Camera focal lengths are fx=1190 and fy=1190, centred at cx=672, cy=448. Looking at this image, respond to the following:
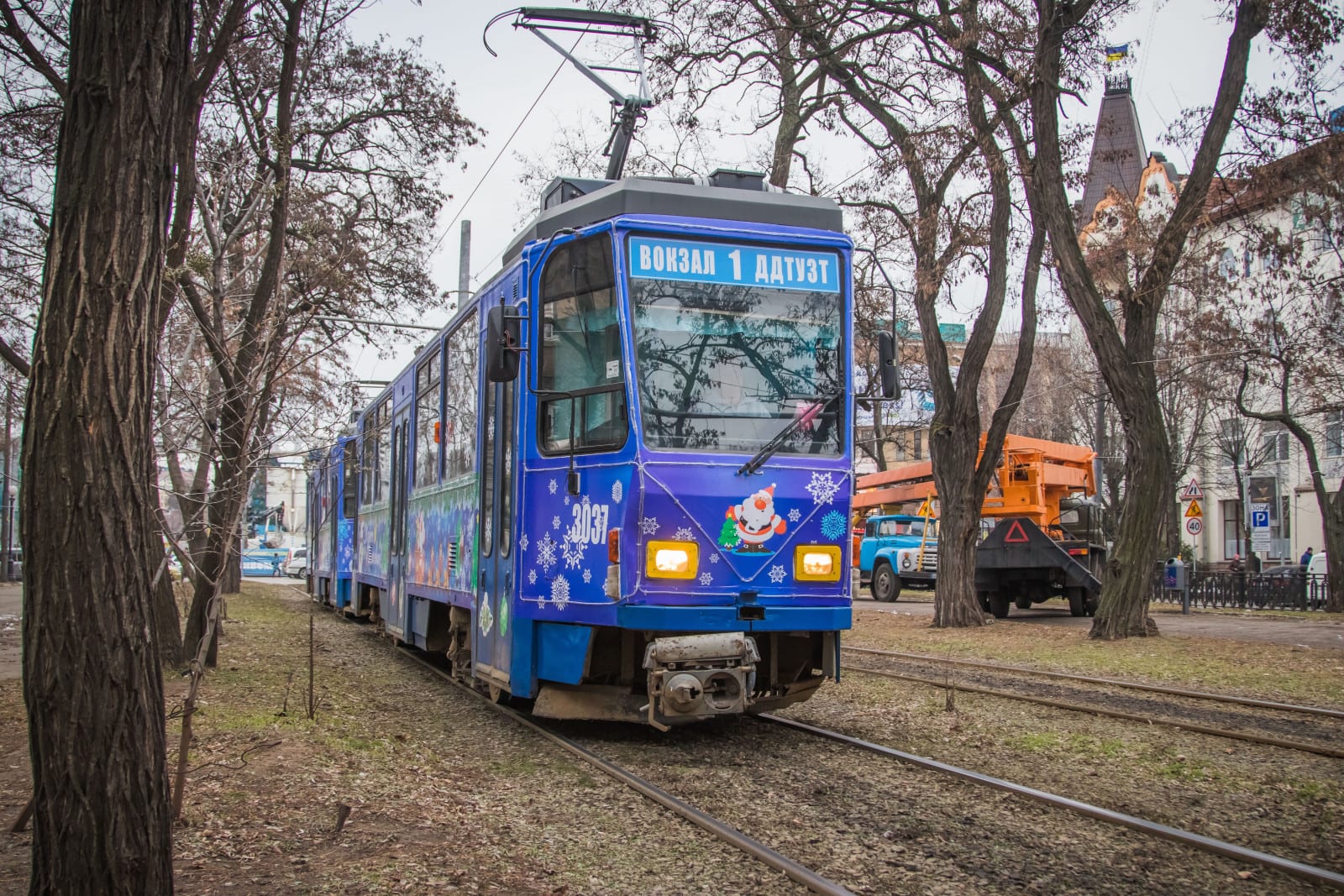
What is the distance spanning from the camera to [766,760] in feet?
25.5

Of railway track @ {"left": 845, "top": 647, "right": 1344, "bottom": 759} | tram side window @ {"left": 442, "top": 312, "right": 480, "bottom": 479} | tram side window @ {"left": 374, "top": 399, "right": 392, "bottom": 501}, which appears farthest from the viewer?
tram side window @ {"left": 374, "top": 399, "right": 392, "bottom": 501}

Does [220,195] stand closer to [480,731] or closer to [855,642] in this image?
[480,731]

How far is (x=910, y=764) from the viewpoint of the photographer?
24.6ft

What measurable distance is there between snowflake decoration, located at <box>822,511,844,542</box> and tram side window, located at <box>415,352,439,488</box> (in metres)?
4.78

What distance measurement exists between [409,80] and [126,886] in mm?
14271

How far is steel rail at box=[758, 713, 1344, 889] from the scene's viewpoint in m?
5.15

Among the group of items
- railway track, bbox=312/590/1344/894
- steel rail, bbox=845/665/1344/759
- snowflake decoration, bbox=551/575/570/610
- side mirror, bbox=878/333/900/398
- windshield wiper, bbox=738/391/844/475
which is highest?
side mirror, bbox=878/333/900/398

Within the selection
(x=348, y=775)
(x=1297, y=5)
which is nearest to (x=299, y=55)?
(x=348, y=775)

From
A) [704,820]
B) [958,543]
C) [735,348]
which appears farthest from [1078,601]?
[704,820]

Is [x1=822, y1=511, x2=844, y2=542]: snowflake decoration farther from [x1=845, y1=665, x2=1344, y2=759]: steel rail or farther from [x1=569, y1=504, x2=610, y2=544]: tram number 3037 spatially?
[x1=845, y1=665, x2=1344, y2=759]: steel rail

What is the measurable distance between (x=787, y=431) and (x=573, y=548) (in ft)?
5.36

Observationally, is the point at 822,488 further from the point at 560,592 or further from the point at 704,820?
the point at 704,820

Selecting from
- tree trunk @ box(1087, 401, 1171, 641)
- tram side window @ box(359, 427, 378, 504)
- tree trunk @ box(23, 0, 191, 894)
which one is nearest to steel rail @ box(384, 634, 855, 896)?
tree trunk @ box(23, 0, 191, 894)

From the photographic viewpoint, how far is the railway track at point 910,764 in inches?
200
